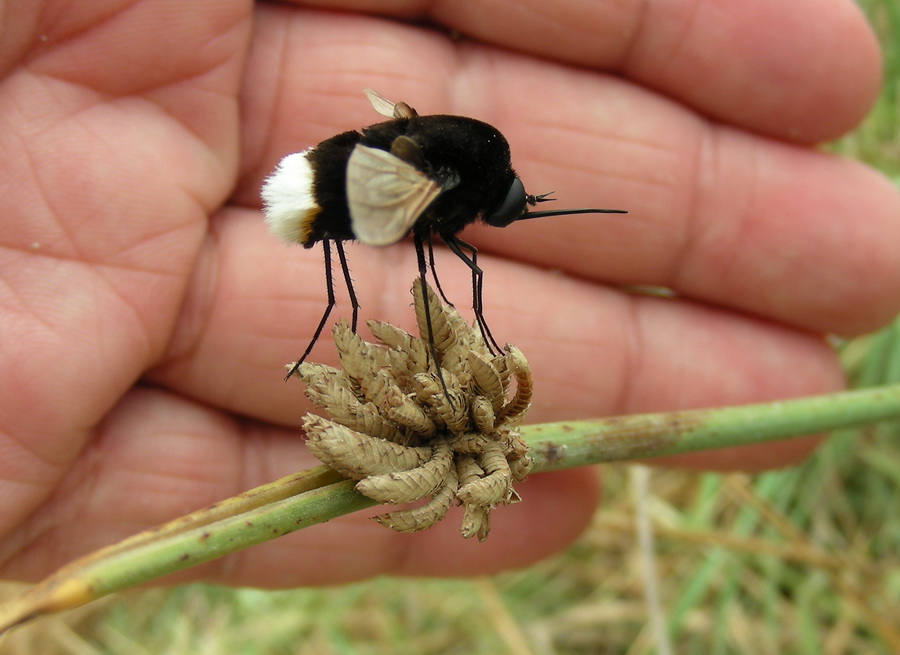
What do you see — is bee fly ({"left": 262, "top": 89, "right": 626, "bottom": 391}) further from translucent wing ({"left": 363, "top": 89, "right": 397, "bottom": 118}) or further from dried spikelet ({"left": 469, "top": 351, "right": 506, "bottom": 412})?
translucent wing ({"left": 363, "top": 89, "right": 397, "bottom": 118})

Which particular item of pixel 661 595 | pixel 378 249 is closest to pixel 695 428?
pixel 378 249

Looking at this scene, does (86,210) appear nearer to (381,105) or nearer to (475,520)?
(381,105)

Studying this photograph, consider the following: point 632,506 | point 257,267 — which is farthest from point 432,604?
point 257,267

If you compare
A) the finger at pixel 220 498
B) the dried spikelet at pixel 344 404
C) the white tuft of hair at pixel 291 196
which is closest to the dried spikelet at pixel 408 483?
the dried spikelet at pixel 344 404

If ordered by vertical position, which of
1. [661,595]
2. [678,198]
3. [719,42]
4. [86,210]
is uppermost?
[719,42]

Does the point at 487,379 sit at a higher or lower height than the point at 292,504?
higher

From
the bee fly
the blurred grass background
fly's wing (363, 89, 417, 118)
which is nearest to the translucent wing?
fly's wing (363, 89, 417, 118)
